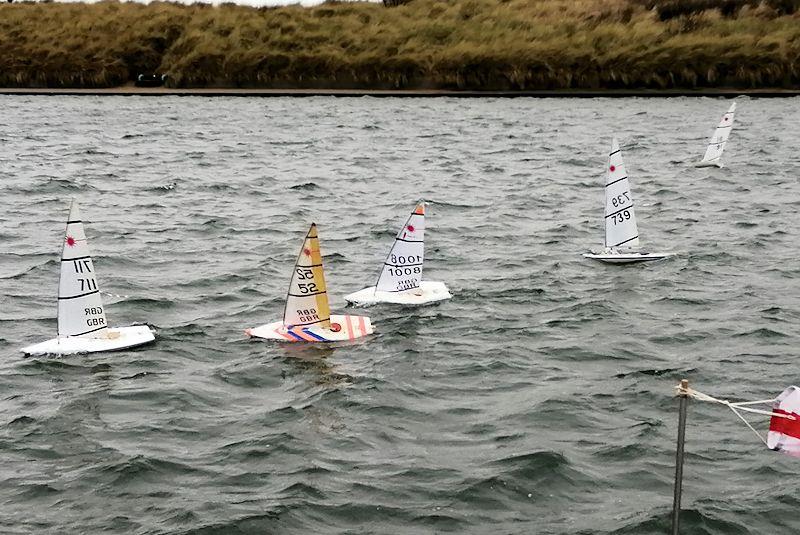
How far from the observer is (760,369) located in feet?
63.3

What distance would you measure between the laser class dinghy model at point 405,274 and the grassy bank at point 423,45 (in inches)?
2455

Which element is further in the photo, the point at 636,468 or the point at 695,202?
the point at 695,202

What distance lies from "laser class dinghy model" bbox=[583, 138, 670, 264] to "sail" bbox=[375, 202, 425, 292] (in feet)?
20.4

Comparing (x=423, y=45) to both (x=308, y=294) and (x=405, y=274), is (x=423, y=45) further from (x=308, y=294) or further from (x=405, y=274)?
(x=308, y=294)

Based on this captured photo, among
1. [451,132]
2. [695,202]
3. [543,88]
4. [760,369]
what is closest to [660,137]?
[451,132]

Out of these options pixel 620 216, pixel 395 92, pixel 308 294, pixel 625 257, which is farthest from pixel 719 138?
pixel 395 92

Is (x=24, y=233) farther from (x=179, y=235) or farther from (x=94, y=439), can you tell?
(x=94, y=439)

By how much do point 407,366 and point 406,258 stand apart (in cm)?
398

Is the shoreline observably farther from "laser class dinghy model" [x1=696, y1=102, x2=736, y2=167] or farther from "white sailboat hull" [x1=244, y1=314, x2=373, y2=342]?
"white sailboat hull" [x1=244, y1=314, x2=373, y2=342]

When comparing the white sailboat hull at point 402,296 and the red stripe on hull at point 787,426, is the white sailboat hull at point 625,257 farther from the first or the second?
the red stripe on hull at point 787,426

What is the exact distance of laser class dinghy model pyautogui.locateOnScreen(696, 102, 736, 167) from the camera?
145 ft

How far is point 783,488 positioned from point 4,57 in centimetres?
8501

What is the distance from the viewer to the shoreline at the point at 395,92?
80875 millimetres

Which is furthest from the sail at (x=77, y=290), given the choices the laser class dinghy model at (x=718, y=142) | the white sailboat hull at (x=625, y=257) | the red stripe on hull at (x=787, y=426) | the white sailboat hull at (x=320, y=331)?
the laser class dinghy model at (x=718, y=142)
